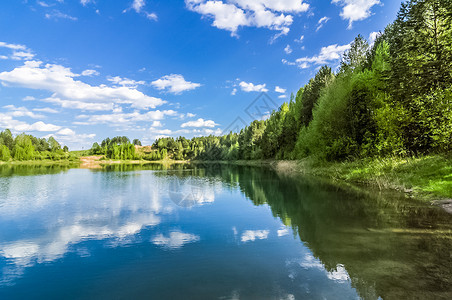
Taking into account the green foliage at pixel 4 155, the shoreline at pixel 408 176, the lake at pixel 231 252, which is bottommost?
the lake at pixel 231 252

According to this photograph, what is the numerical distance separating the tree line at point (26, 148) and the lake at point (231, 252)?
162 metres

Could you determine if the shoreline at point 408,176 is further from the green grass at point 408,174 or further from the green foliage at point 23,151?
the green foliage at point 23,151

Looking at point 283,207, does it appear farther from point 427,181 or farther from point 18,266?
point 18,266

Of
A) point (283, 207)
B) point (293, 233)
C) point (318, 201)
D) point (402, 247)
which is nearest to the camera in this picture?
point (402, 247)

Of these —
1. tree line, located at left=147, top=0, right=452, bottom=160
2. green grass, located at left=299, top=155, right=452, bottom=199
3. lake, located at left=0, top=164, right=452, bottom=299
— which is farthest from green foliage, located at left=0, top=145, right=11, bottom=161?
green grass, located at left=299, top=155, right=452, bottom=199

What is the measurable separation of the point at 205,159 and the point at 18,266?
177 metres

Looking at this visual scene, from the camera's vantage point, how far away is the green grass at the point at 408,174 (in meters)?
18.7

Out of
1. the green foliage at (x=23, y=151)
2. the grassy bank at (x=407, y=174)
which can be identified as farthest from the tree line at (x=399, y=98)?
the green foliage at (x=23, y=151)

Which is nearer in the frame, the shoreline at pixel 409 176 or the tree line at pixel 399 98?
the shoreline at pixel 409 176

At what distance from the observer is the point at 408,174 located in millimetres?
22938

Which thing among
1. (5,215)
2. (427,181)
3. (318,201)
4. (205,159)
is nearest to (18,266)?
(5,215)

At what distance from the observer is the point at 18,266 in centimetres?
890

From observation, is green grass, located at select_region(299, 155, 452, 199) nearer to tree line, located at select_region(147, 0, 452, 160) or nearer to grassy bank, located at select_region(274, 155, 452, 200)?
grassy bank, located at select_region(274, 155, 452, 200)

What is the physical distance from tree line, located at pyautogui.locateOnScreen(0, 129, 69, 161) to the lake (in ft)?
531
